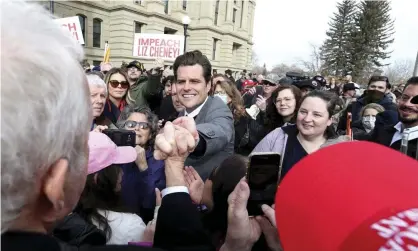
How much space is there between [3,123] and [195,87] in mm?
1957

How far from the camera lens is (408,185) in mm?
601

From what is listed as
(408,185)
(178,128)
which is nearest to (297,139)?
(178,128)

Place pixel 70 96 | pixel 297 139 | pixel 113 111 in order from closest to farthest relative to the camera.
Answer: pixel 70 96 < pixel 297 139 < pixel 113 111

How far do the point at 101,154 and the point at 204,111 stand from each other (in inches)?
34.9

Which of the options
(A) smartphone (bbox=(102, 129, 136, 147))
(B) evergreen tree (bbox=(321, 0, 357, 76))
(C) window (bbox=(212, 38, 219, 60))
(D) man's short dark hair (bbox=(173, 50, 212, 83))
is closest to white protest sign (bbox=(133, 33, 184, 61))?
(D) man's short dark hair (bbox=(173, 50, 212, 83))

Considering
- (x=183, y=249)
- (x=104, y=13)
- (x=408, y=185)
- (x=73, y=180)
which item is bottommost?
(x=183, y=249)

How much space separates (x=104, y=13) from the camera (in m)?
23.4

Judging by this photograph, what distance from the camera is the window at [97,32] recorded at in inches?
923

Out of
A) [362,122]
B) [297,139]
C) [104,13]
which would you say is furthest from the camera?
[104,13]

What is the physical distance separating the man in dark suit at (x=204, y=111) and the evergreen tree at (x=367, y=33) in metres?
39.1

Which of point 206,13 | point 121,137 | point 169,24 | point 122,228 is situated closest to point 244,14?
point 206,13

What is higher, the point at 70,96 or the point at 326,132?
the point at 70,96

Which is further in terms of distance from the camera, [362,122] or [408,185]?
[362,122]

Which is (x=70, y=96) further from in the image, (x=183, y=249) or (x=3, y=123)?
(x=183, y=249)
